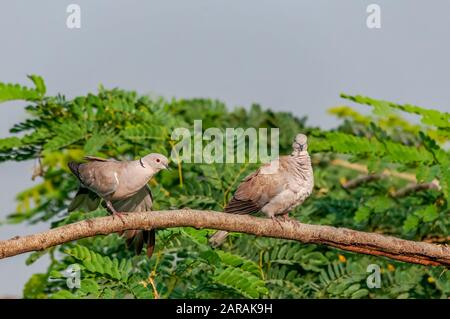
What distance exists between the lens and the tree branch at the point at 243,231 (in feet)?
20.7

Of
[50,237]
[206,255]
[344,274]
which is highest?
[50,237]

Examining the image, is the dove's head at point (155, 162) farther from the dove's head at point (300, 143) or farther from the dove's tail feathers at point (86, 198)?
the dove's head at point (300, 143)

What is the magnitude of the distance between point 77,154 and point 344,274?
455 centimetres

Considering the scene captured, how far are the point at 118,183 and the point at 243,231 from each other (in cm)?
99

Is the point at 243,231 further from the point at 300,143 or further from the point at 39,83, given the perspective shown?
the point at 39,83

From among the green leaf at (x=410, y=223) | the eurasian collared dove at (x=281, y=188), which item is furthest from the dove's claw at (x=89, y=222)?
the green leaf at (x=410, y=223)

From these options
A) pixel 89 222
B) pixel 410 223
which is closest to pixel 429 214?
pixel 410 223

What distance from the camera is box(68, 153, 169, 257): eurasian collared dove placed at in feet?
23.5

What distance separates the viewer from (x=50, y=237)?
6305mm

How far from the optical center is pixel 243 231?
7027mm

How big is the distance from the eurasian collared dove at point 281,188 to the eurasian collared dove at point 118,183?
0.85 m
